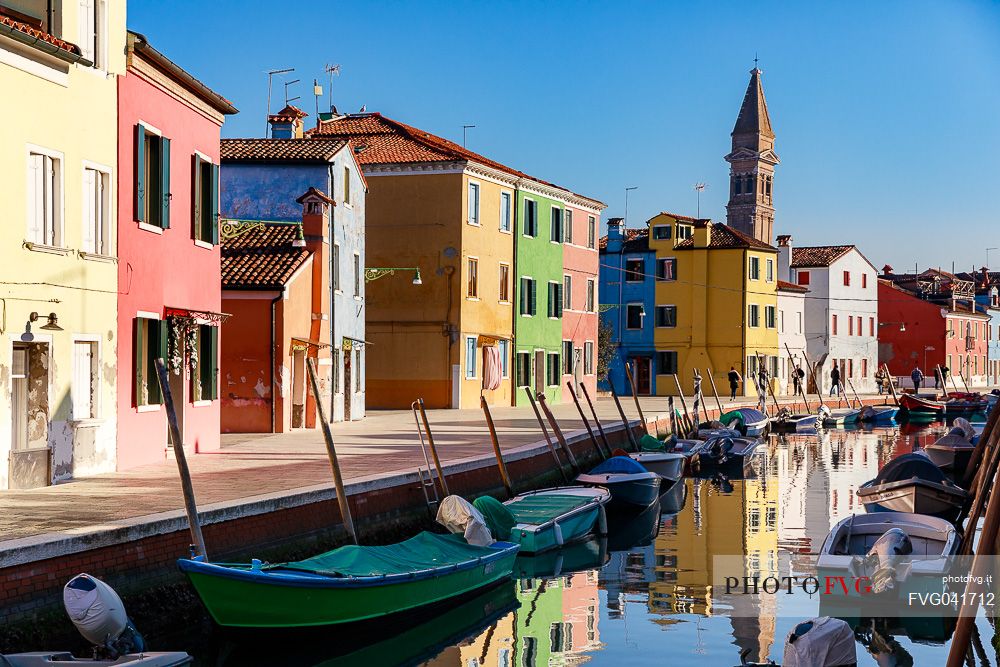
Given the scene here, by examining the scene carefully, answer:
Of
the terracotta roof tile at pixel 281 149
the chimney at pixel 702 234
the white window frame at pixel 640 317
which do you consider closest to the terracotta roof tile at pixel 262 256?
the terracotta roof tile at pixel 281 149

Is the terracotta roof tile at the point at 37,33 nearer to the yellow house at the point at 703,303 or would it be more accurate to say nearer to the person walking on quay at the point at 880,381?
the yellow house at the point at 703,303

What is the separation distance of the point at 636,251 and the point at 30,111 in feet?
149

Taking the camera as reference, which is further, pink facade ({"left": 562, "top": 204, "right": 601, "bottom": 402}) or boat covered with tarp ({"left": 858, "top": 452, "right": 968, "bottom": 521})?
pink facade ({"left": 562, "top": 204, "right": 601, "bottom": 402})

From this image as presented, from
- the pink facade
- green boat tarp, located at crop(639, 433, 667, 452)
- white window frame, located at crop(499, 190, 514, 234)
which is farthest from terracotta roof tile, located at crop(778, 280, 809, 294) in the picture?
green boat tarp, located at crop(639, 433, 667, 452)

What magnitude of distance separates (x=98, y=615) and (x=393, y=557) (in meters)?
5.11

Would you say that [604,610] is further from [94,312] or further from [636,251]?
[636,251]

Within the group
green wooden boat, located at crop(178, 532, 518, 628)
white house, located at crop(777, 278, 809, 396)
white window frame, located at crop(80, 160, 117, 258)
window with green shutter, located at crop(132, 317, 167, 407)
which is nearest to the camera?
green wooden boat, located at crop(178, 532, 518, 628)

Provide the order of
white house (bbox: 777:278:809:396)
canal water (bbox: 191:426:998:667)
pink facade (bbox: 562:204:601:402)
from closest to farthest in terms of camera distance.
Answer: canal water (bbox: 191:426:998:667)
pink facade (bbox: 562:204:601:402)
white house (bbox: 777:278:809:396)

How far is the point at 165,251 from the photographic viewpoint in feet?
69.8

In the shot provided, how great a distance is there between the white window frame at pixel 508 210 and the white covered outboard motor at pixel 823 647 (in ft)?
111

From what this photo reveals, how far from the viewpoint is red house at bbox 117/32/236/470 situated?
19641mm

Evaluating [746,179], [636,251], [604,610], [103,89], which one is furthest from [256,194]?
[746,179]

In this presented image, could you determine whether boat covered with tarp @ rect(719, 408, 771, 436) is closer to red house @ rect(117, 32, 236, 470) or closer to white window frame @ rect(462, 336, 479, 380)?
white window frame @ rect(462, 336, 479, 380)

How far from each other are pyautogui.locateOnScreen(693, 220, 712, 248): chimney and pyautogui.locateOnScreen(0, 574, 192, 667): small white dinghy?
50767 millimetres
